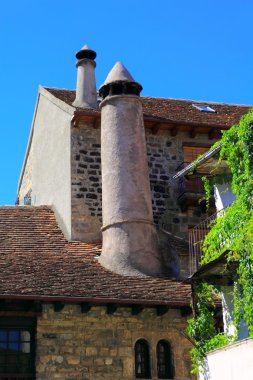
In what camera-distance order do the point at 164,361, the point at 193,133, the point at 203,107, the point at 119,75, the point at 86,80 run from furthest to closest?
the point at 203,107, the point at 86,80, the point at 193,133, the point at 119,75, the point at 164,361

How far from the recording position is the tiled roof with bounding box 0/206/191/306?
1486 centimetres

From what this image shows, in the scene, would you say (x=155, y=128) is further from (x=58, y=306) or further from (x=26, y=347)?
(x=26, y=347)

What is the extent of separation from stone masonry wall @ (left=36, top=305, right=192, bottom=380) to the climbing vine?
830 millimetres

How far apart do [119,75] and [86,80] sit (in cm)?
236

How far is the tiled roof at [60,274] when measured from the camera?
1486 centimetres

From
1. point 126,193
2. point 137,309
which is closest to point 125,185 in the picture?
point 126,193

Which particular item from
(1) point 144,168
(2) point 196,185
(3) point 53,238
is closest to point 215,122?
(2) point 196,185

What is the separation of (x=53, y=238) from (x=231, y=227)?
606 cm

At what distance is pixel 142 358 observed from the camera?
1568 cm

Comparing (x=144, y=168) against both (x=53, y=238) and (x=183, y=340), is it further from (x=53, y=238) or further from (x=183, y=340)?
(x=183, y=340)

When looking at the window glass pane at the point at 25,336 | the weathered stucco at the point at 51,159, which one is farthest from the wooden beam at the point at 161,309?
the weathered stucco at the point at 51,159

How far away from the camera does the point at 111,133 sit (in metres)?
18.3

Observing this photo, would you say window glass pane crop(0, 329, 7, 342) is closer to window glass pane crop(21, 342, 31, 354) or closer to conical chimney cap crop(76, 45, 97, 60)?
window glass pane crop(21, 342, 31, 354)

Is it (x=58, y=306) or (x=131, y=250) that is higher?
(x=131, y=250)
